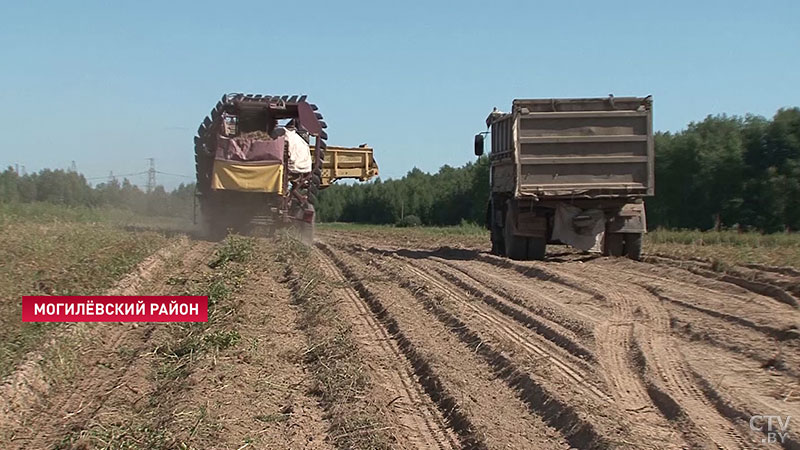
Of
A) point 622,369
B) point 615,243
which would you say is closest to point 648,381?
point 622,369

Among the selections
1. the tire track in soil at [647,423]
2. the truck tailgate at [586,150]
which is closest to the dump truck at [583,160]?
the truck tailgate at [586,150]

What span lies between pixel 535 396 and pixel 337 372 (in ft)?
5.85

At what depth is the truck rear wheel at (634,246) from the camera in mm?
18097

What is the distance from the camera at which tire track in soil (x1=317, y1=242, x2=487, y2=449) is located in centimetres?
645

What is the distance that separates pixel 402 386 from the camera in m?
7.88

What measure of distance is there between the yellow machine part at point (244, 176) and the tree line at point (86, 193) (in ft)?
68.5

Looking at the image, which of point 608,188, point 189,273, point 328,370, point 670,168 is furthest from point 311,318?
point 670,168

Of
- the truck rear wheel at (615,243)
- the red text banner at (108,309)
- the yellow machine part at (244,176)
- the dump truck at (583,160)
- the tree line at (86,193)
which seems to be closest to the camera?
the red text banner at (108,309)

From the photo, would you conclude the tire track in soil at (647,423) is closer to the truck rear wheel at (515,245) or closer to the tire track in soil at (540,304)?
the tire track in soil at (540,304)

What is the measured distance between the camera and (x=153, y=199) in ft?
156

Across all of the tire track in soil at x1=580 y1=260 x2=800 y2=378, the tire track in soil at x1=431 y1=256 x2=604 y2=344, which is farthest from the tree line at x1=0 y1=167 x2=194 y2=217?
the tire track in soil at x1=580 y1=260 x2=800 y2=378

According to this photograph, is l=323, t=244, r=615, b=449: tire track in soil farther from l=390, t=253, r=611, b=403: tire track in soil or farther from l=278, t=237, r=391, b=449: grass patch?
l=278, t=237, r=391, b=449: grass patch

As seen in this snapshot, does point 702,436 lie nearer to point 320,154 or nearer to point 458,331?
point 458,331

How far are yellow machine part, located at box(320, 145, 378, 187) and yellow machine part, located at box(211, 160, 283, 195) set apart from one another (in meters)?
4.87
